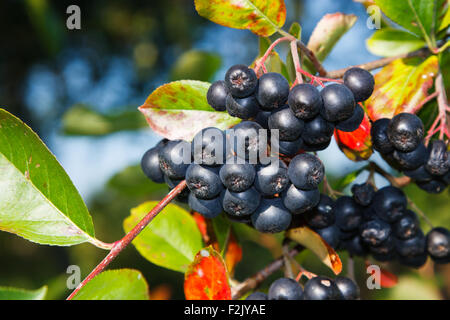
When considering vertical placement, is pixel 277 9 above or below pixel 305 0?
above

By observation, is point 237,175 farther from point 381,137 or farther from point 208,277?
point 381,137

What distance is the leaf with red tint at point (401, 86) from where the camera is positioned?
121 centimetres

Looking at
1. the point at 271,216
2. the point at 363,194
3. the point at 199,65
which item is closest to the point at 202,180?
the point at 271,216

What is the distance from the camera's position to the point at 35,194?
40.3 inches

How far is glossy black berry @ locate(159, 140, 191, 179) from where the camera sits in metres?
0.98

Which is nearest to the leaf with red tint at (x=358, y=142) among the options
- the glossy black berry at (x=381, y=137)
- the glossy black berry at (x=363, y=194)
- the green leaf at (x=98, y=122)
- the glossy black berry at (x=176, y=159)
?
the glossy black berry at (x=381, y=137)

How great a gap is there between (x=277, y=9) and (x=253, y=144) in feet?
1.44

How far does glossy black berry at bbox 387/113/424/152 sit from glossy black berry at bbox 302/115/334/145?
23 cm

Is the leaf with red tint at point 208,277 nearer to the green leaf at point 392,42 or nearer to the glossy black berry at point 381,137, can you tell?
the glossy black berry at point 381,137

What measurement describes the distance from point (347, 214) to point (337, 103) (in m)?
0.45

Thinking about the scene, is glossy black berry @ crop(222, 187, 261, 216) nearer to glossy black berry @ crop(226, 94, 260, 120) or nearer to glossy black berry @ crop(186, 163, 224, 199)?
glossy black berry @ crop(186, 163, 224, 199)

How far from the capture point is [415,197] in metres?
2.00
